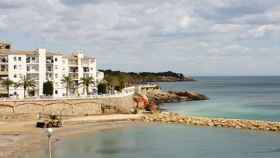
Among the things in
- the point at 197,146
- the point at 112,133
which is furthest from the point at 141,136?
the point at 197,146

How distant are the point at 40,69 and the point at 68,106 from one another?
13.9 meters

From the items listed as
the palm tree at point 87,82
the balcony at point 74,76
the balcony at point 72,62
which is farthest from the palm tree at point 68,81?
the balcony at point 72,62

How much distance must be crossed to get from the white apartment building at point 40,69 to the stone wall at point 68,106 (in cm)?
808

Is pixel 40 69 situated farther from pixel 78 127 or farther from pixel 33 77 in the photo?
pixel 78 127

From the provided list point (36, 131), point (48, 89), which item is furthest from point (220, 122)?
point (48, 89)

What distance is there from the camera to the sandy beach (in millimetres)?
46625

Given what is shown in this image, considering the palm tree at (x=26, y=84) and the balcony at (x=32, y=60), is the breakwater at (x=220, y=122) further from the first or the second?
the balcony at (x=32, y=60)

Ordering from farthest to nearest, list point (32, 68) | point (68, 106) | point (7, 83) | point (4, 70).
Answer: point (32, 68) < point (4, 70) < point (7, 83) < point (68, 106)

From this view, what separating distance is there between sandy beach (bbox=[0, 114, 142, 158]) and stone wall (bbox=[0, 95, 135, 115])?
8.07 ft

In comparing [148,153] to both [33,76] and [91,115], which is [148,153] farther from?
[33,76]

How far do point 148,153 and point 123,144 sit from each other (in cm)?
578

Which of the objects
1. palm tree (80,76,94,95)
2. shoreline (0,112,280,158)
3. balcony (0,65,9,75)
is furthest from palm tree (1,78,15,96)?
palm tree (80,76,94,95)

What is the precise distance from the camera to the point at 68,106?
238ft

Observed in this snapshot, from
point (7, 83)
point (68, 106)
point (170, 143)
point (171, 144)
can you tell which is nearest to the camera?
point (171, 144)
